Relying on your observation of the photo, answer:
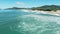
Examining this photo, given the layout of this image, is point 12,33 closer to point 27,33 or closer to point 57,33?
point 27,33

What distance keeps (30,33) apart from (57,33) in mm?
2953

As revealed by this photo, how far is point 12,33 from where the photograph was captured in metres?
14.9

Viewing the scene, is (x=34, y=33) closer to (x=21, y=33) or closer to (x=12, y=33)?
(x=21, y=33)

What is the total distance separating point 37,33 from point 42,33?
549mm

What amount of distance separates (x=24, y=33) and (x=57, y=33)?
11.8ft

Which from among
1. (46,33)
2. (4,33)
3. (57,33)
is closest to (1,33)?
(4,33)

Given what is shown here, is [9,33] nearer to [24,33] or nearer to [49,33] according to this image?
[24,33]

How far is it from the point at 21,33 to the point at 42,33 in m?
2.26

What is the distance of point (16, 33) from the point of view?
48.8 feet

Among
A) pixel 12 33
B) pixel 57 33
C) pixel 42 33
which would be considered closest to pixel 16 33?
pixel 12 33

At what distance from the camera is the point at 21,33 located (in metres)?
14.8

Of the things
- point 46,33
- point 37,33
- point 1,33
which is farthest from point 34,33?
point 1,33

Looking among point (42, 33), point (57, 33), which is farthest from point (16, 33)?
point (57, 33)

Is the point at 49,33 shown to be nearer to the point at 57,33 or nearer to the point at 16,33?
the point at 57,33
